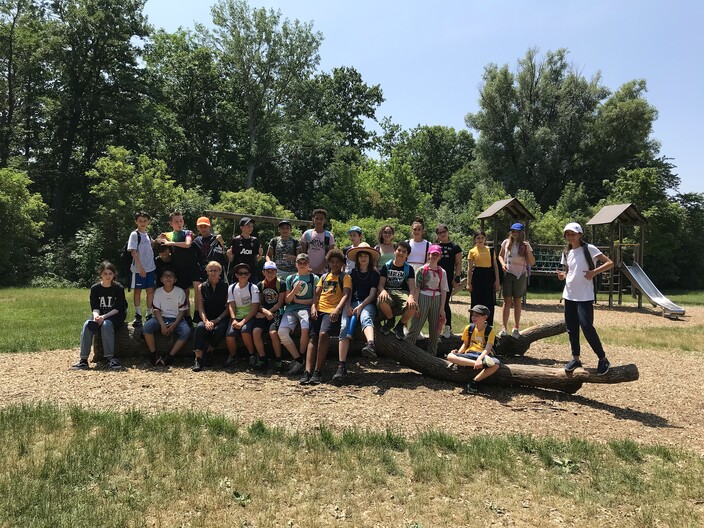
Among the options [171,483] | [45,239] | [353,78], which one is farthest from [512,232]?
[353,78]

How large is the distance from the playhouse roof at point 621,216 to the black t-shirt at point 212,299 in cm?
1635

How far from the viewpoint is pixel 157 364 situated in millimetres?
7336

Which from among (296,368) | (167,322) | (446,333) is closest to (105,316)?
(167,322)

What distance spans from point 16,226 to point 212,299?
20727mm

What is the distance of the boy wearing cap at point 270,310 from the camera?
7137 millimetres

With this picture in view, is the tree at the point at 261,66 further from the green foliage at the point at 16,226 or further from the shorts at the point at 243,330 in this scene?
the shorts at the point at 243,330

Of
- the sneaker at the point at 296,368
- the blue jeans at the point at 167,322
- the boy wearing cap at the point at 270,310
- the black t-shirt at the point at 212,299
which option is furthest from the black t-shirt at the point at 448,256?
the blue jeans at the point at 167,322

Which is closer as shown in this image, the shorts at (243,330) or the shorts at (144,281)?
the shorts at (243,330)

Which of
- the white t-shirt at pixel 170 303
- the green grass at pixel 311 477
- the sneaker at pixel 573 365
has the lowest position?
the green grass at pixel 311 477

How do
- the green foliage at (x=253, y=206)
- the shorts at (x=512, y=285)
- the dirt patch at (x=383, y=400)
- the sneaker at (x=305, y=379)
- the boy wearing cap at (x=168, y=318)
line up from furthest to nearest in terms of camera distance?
the green foliage at (x=253, y=206) → the shorts at (x=512, y=285) → the boy wearing cap at (x=168, y=318) → the sneaker at (x=305, y=379) → the dirt patch at (x=383, y=400)

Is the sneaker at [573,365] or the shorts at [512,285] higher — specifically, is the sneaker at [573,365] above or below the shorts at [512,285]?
below

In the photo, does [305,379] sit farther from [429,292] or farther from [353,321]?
[429,292]

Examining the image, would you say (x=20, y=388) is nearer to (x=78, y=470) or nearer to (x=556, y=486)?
(x=78, y=470)

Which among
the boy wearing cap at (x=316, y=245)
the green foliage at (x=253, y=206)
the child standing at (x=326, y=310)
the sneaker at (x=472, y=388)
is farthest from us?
the green foliage at (x=253, y=206)
